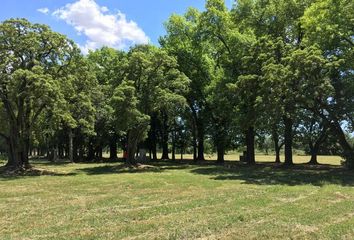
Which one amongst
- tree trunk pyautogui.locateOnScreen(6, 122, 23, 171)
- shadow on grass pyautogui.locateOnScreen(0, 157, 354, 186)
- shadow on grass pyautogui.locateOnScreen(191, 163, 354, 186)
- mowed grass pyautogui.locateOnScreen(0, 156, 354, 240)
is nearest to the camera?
mowed grass pyautogui.locateOnScreen(0, 156, 354, 240)

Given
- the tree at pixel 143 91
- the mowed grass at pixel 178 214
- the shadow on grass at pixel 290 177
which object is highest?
the tree at pixel 143 91

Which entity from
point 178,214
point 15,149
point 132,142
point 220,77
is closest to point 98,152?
point 132,142

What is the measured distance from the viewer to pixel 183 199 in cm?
1439

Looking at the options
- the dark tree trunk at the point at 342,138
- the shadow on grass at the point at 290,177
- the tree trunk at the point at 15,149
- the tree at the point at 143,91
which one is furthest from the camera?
the tree at the point at 143,91

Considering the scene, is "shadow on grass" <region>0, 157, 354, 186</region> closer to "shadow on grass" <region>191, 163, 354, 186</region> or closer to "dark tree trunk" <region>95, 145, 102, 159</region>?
"shadow on grass" <region>191, 163, 354, 186</region>

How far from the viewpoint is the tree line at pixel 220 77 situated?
2583cm

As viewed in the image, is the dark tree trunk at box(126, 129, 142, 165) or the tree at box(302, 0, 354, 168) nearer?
the tree at box(302, 0, 354, 168)

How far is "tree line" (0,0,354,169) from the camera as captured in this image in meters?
25.8

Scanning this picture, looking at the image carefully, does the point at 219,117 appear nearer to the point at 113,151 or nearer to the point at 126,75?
the point at 126,75

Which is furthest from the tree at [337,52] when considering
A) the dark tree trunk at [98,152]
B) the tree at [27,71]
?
the dark tree trunk at [98,152]

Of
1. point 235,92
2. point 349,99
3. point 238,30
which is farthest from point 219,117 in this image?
point 349,99

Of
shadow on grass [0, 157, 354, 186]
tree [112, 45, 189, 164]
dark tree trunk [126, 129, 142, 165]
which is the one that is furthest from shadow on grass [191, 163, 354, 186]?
dark tree trunk [126, 129, 142, 165]

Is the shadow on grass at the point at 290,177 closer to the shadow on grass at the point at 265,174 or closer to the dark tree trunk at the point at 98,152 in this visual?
the shadow on grass at the point at 265,174

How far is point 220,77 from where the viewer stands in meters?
37.2
